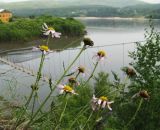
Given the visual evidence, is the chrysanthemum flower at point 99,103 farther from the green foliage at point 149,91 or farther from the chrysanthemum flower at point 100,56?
the green foliage at point 149,91

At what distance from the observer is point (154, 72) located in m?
10.6

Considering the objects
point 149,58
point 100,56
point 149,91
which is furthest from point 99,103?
point 149,58

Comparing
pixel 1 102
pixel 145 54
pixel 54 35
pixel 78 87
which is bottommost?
pixel 145 54

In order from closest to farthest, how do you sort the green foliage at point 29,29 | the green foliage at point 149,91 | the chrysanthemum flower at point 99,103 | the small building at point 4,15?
the chrysanthemum flower at point 99,103 < the green foliage at point 149,91 < the green foliage at point 29,29 < the small building at point 4,15

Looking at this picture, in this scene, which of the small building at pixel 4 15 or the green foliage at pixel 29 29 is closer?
the green foliage at pixel 29 29

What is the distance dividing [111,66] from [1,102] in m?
25.3

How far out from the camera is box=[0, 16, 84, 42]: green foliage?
5384 cm

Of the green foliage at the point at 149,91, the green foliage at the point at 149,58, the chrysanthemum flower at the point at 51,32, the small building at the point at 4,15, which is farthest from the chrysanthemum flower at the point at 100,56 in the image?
the small building at the point at 4,15

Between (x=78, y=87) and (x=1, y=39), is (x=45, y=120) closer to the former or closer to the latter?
(x=78, y=87)

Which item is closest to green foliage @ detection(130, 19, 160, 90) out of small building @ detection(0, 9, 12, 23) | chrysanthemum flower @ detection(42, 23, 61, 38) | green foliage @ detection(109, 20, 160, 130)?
green foliage @ detection(109, 20, 160, 130)

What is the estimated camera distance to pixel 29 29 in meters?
58.8

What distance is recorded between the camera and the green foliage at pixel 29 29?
53.8 meters

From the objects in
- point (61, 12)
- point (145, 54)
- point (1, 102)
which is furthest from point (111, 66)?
point (61, 12)

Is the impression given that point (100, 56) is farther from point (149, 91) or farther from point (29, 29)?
point (29, 29)
